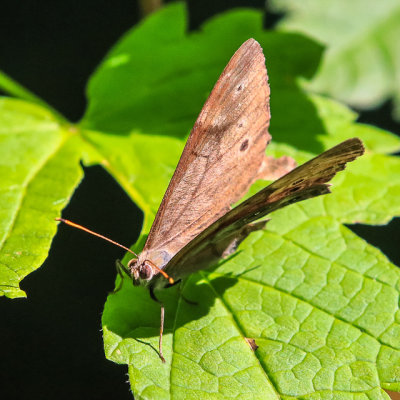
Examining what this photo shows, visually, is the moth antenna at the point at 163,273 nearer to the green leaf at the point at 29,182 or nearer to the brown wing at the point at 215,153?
the brown wing at the point at 215,153

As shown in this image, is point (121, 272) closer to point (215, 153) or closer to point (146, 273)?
point (146, 273)

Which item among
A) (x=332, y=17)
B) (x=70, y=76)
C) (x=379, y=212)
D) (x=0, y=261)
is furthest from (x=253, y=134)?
(x=70, y=76)

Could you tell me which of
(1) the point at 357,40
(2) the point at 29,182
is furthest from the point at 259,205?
(1) the point at 357,40

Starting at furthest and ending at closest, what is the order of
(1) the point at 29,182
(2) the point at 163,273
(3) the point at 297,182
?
(1) the point at 29,182 → (2) the point at 163,273 → (3) the point at 297,182

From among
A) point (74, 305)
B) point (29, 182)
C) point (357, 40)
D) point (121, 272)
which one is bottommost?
point (74, 305)

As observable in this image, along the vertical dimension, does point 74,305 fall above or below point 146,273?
below

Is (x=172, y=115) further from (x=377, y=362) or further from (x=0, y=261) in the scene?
(x=377, y=362)
